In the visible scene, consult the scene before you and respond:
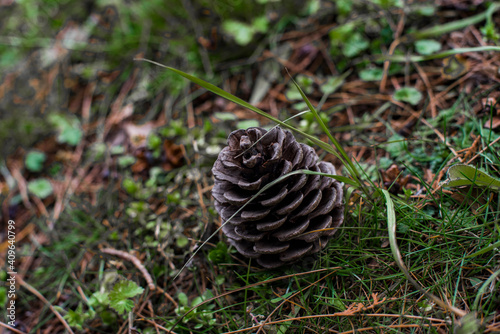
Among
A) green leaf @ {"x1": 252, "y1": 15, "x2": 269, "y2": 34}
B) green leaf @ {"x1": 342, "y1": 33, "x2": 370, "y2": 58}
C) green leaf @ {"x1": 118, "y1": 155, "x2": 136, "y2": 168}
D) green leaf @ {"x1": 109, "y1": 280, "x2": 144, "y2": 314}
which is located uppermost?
green leaf @ {"x1": 252, "y1": 15, "x2": 269, "y2": 34}

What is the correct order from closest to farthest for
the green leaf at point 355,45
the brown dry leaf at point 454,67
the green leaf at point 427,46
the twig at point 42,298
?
the twig at point 42,298 → the brown dry leaf at point 454,67 → the green leaf at point 427,46 → the green leaf at point 355,45

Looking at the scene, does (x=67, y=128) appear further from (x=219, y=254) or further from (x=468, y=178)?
(x=468, y=178)

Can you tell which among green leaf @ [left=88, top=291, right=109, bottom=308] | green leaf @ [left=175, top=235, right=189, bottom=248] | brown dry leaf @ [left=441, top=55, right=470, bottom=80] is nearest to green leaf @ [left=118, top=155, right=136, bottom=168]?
green leaf @ [left=175, top=235, right=189, bottom=248]

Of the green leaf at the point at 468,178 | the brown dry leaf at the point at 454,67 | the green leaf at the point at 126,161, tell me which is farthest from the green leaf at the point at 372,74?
the green leaf at the point at 126,161

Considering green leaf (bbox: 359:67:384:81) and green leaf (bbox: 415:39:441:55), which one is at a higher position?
green leaf (bbox: 415:39:441:55)

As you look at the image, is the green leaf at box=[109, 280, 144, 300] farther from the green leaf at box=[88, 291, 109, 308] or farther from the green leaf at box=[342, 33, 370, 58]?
the green leaf at box=[342, 33, 370, 58]

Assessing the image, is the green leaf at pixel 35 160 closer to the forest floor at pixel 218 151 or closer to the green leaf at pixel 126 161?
the forest floor at pixel 218 151
